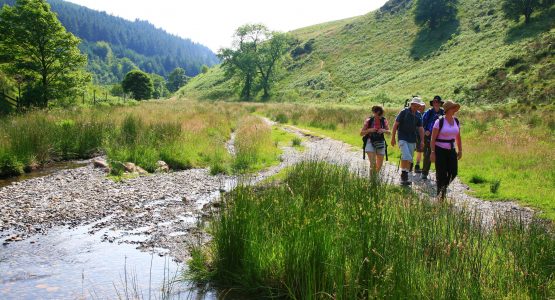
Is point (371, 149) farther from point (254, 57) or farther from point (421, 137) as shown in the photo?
point (254, 57)

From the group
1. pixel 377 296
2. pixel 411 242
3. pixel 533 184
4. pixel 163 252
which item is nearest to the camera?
pixel 377 296

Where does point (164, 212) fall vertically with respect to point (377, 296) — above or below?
below

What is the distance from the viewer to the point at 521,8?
56125 mm

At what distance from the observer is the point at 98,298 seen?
4.62 metres

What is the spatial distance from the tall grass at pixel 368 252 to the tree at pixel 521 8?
6408 cm

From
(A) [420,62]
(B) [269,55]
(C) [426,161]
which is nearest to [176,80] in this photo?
(B) [269,55]

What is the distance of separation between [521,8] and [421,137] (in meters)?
59.2

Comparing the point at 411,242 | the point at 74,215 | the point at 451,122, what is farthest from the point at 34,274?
the point at 451,122

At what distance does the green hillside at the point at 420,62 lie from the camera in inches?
1623

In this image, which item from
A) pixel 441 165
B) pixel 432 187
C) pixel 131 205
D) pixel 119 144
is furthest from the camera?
pixel 119 144

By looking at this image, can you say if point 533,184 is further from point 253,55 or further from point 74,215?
point 253,55

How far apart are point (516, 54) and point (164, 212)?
4969cm

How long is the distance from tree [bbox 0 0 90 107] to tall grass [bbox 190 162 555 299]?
2228cm

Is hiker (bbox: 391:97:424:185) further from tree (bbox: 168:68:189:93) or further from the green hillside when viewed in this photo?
tree (bbox: 168:68:189:93)
